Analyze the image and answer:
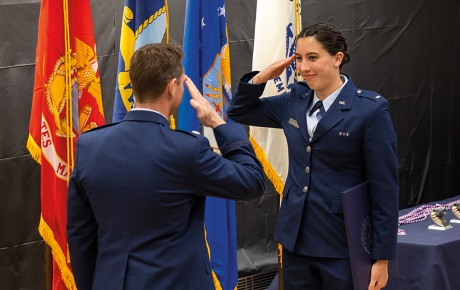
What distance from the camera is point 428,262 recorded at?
3566mm

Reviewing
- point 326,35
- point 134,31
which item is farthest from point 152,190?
point 134,31

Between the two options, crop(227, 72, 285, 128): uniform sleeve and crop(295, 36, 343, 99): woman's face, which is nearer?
crop(295, 36, 343, 99): woman's face

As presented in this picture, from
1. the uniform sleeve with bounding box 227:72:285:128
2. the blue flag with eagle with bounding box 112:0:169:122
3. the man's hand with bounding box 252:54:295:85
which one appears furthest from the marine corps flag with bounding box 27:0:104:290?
the man's hand with bounding box 252:54:295:85

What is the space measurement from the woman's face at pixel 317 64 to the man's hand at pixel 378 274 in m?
0.58

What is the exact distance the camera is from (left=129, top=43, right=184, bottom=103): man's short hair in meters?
2.00

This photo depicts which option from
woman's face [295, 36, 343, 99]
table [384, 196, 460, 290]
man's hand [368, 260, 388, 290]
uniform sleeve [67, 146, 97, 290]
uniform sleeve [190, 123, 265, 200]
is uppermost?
woman's face [295, 36, 343, 99]

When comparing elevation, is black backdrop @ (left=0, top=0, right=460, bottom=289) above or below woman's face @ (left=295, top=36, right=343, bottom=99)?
below

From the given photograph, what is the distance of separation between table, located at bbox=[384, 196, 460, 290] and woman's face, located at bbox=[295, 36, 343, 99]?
1215 millimetres

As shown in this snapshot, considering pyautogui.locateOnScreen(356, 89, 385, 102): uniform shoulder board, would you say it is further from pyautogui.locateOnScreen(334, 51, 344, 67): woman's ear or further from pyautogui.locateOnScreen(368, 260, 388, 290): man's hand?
pyautogui.locateOnScreen(368, 260, 388, 290): man's hand

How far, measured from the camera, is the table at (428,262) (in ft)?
11.6

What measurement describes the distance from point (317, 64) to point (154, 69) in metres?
0.79

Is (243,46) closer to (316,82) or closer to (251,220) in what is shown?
(251,220)

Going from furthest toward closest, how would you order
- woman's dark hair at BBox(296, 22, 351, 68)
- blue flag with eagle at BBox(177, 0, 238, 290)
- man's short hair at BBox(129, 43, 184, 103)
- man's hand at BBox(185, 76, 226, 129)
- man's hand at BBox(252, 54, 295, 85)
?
blue flag with eagle at BBox(177, 0, 238, 290), man's hand at BBox(252, 54, 295, 85), woman's dark hair at BBox(296, 22, 351, 68), man's hand at BBox(185, 76, 226, 129), man's short hair at BBox(129, 43, 184, 103)

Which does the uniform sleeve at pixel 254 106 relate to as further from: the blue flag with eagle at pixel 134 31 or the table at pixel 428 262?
the table at pixel 428 262
